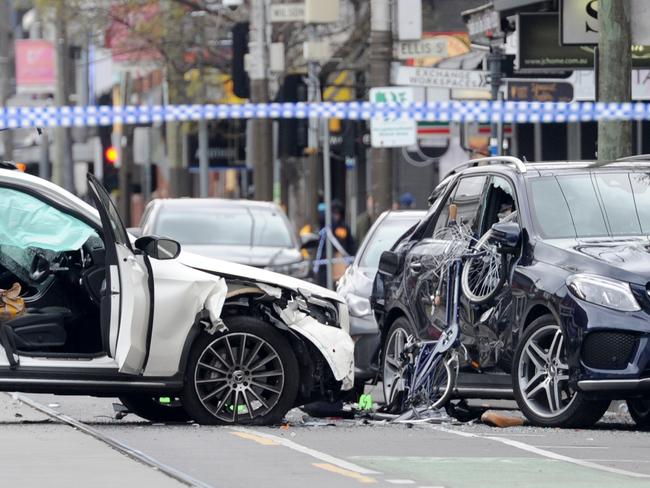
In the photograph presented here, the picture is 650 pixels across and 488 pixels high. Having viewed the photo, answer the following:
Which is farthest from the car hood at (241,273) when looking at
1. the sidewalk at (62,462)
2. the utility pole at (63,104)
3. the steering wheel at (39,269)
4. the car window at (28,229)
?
the utility pole at (63,104)

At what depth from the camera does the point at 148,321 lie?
12.5 m

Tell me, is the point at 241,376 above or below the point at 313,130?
below

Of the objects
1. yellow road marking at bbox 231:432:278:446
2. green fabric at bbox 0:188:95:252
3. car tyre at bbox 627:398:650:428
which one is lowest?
car tyre at bbox 627:398:650:428

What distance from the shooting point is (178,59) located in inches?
1788

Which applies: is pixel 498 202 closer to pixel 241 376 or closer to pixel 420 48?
pixel 241 376

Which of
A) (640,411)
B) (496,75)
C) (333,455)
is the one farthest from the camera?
(496,75)

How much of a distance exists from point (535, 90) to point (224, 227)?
5.42 meters

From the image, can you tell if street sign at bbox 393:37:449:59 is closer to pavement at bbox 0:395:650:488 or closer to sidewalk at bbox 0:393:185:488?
pavement at bbox 0:395:650:488

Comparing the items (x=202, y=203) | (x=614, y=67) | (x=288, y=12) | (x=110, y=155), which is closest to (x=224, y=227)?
(x=202, y=203)

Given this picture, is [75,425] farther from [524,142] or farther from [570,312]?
[524,142]

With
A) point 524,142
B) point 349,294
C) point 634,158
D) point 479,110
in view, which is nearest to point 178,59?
point 524,142

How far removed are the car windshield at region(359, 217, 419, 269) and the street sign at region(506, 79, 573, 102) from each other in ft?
26.0

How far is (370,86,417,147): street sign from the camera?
29219 mm

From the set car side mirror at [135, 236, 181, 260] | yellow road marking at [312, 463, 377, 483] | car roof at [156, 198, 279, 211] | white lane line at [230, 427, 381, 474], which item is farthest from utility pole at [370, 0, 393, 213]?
yellow road marking at [312, 463, 377, 483]
